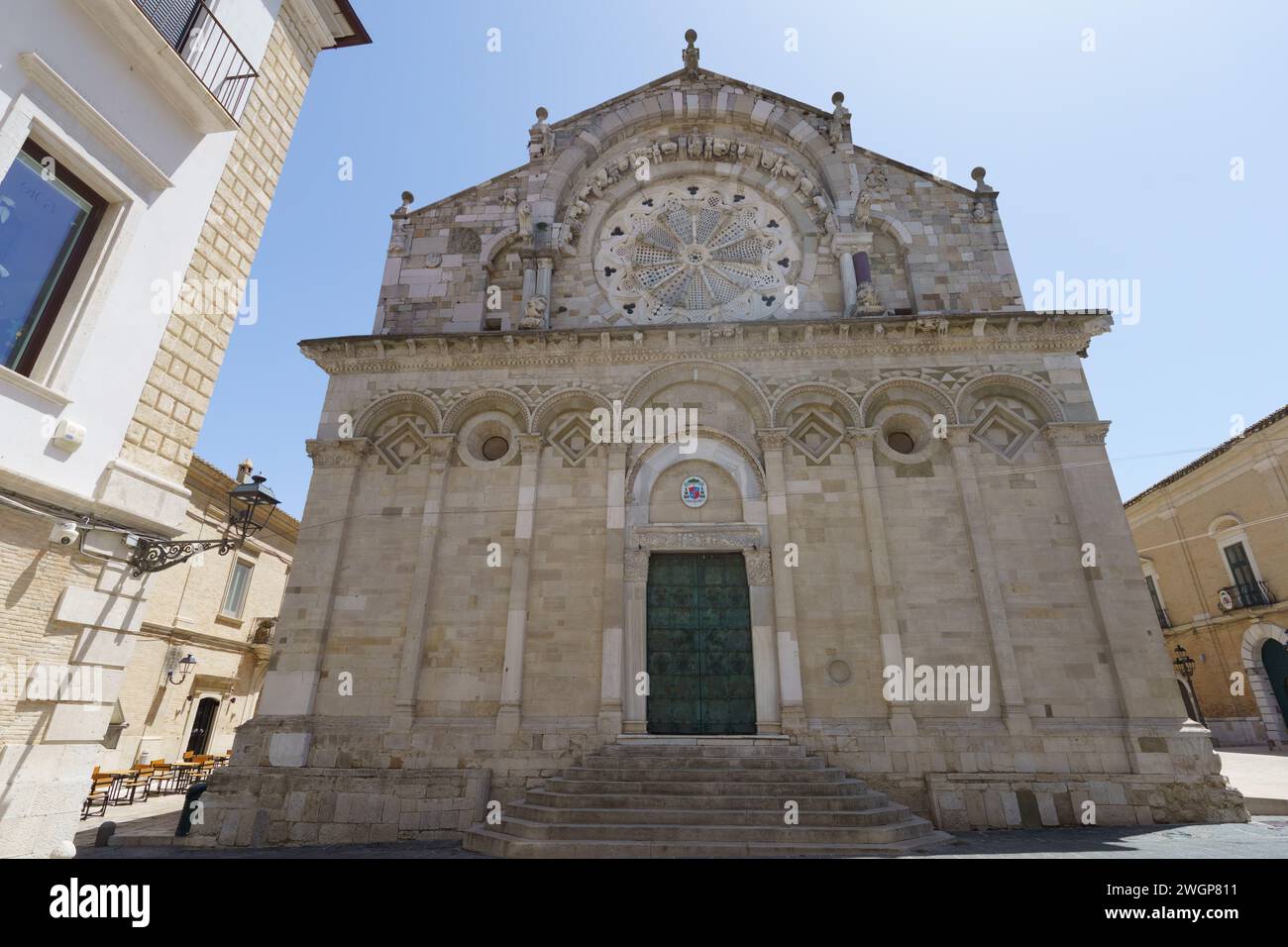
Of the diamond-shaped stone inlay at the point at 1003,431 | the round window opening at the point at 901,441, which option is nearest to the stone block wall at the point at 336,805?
the round window opening at the point at 901,441

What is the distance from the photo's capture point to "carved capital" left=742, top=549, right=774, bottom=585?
10.9m

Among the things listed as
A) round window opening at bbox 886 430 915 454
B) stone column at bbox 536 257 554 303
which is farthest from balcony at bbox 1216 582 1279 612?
stone column at bbox 536 257 554 303

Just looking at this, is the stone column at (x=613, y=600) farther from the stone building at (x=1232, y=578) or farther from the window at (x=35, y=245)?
the stone building at (x=1232, y=578)

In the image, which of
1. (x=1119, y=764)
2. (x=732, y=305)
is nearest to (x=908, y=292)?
(x=732, y=305)

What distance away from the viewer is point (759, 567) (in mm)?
10984

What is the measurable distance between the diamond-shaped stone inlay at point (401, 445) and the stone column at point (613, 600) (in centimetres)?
397

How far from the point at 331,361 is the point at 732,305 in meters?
8.89

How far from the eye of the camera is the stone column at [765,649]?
10.1 meters

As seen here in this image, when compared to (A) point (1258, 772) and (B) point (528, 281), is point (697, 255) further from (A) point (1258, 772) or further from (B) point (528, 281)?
(A) point (1258, 772)

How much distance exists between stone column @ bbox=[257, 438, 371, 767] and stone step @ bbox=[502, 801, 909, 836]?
16.3 feet

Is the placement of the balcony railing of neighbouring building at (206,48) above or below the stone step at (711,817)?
above

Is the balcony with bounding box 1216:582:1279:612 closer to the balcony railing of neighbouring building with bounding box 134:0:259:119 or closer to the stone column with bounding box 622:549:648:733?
the stone column with bounding box 622:549:648:733

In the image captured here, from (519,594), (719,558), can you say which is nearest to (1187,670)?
(719,558)
